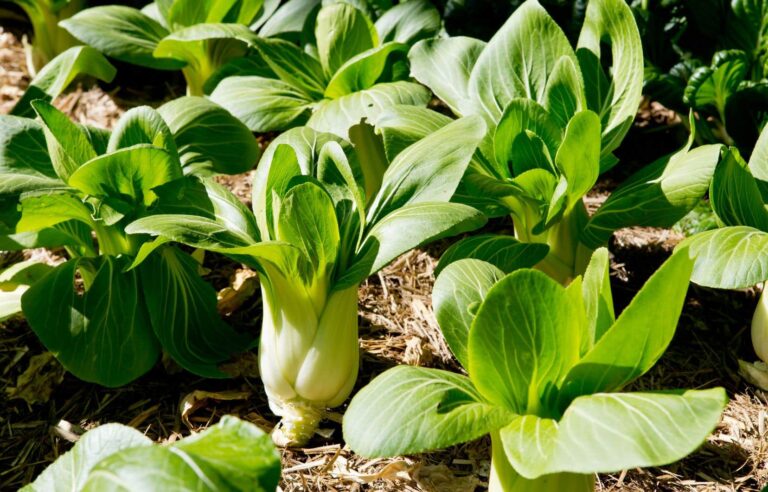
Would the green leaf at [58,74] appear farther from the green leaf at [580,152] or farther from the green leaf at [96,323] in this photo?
the green leaf at [580,152]

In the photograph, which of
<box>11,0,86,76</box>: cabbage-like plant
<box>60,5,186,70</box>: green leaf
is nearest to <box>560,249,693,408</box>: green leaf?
<box>60,5,186,70</box>: green leaf

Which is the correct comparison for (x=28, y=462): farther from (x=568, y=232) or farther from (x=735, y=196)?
(x=735, y=196)

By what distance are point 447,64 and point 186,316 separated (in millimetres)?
925

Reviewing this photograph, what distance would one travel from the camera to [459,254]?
83.6 inches

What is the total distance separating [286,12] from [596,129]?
52.4 inches

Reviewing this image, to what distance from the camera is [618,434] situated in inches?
53.1

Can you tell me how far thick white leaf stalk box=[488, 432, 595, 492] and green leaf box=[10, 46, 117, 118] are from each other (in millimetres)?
1539

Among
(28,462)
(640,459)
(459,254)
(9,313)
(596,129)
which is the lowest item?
(28,462)

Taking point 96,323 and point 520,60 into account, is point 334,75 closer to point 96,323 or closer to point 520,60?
point 520,60

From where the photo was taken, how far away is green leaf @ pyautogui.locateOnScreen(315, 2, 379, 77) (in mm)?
2549

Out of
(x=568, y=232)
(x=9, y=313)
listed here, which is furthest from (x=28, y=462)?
(x=568, y=232)

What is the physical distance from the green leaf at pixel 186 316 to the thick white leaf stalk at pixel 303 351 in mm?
181

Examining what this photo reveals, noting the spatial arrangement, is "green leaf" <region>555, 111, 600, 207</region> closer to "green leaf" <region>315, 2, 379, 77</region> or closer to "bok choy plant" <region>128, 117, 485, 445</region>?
"bok choy plant" <region>128, 117, 485, 445</region>

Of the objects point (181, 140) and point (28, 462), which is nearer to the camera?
point (28, 462)
